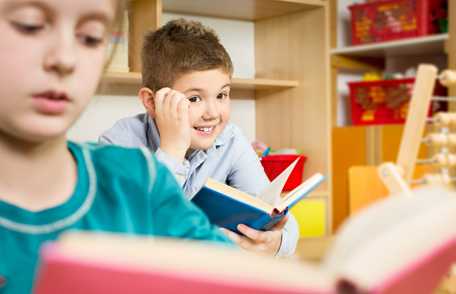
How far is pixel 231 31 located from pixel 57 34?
239 centimetres

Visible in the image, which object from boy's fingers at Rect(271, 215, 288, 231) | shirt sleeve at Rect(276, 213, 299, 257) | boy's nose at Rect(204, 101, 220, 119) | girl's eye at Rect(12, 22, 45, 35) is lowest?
shirt sleeve at Rect(276, 213, 299, 257)

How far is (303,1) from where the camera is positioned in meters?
2.67

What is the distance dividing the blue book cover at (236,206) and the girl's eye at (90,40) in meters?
0.48

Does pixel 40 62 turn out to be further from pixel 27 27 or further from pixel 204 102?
pixel 204 102

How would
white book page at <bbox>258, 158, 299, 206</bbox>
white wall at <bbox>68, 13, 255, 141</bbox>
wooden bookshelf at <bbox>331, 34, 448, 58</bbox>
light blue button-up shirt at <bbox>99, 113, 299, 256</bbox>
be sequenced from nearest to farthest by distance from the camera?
white book page at <bbox>258, 158, 299, 206</bbox> → light blue button-up shirt at <bbox>99, 113, 299, 256</bbox> → white wall at <bbox>68, 13, 255, 141</bbox> → wooden bookshelf at <bbox>331, 34, 448, 58</bbox>

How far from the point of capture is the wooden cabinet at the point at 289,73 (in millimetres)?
2664

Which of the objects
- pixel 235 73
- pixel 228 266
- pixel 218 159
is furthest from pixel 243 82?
pixel 228 266

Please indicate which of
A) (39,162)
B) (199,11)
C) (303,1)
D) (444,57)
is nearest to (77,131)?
(199,11)

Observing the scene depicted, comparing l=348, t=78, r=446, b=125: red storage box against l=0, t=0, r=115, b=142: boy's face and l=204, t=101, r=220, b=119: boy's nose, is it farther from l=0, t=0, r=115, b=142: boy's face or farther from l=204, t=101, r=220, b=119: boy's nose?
l=0, t=0, r=115, b=142: boy's face

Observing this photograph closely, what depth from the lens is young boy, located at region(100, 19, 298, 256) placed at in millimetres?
1294

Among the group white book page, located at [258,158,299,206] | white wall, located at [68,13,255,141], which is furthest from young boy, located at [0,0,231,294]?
white wall, located at [68,13,255,141]

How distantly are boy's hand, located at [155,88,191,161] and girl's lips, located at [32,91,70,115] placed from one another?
71cm

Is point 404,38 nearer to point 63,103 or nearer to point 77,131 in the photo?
point 77,131

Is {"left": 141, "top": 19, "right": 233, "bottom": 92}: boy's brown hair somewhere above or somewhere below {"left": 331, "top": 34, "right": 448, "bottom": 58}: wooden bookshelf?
below
